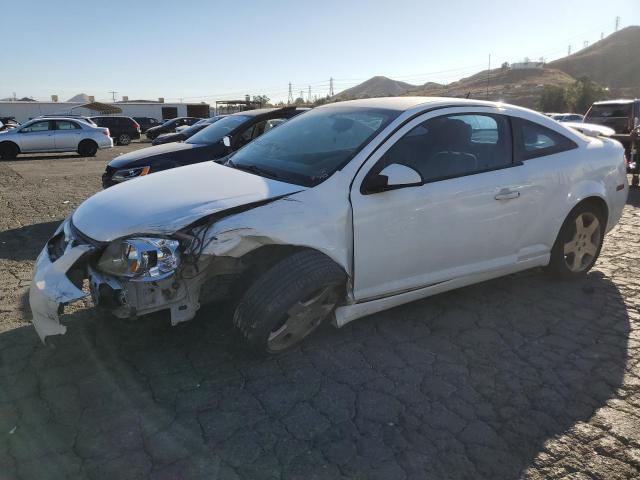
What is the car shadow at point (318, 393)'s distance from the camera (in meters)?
2.46

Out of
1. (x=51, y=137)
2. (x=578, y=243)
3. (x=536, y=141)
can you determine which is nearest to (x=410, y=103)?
(x=536, y=141)

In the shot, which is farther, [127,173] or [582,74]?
[582,74]

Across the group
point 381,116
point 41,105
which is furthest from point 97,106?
point 381,116

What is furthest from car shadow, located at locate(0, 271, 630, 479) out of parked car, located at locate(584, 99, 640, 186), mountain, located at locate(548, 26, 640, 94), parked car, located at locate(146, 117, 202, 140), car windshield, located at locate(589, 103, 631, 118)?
mountain, located at locate(548, 26, 640, 94)

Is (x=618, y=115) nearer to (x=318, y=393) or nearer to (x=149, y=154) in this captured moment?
(x=149, y=154)

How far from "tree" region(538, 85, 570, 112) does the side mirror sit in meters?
A: 49.6

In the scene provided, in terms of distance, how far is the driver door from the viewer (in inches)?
133

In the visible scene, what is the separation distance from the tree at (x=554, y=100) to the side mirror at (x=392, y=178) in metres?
49.6

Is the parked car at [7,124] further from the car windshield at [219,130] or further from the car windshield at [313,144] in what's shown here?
the car windshield at [313,144]

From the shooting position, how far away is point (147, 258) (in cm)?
295

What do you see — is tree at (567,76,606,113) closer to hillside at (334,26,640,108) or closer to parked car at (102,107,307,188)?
hillside at (334,26,640,108)

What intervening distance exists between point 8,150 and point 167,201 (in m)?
18.0

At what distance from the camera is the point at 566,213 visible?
171 inches

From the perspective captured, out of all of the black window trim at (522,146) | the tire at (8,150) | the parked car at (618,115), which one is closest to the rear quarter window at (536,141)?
the black window trim at (522,146)
